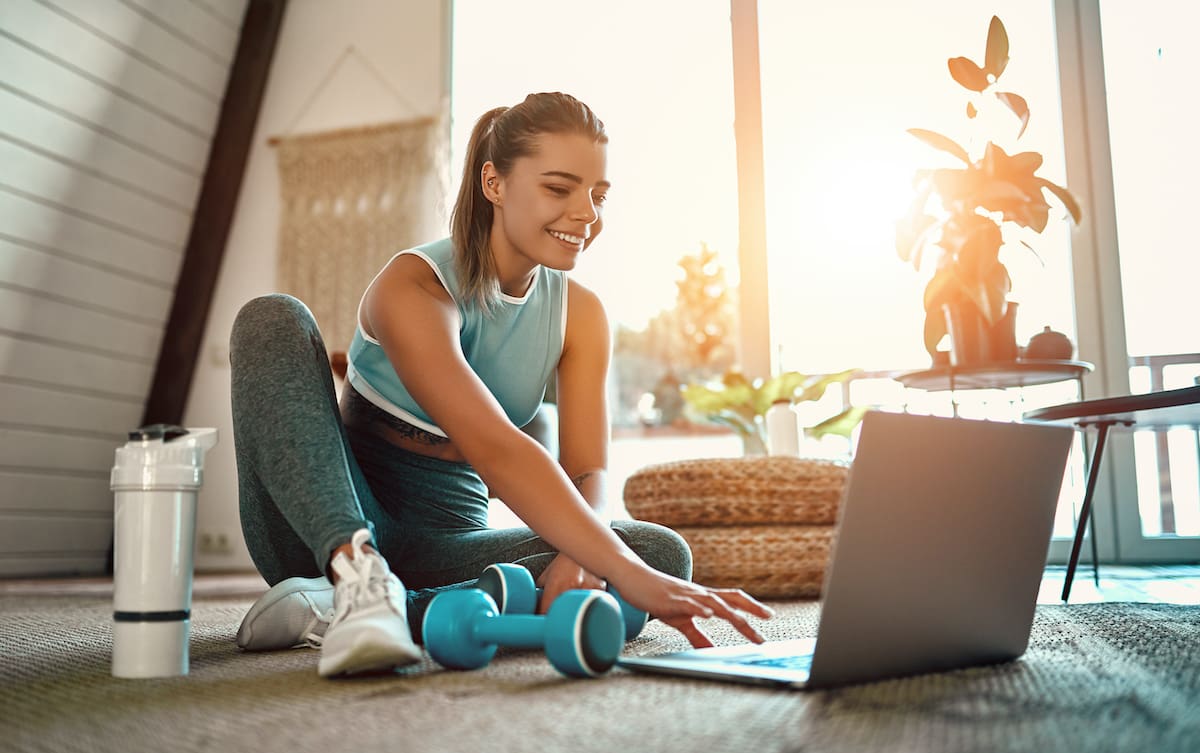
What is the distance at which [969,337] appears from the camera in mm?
2541

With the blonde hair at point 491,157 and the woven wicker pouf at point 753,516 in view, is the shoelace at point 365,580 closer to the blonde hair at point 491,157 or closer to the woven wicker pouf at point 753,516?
the blonde hair at point 491,157

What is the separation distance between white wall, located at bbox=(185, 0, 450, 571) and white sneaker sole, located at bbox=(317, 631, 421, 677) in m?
3.64

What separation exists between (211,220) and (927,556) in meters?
4.12

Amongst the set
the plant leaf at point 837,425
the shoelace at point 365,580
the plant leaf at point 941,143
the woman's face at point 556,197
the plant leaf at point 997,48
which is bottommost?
the shoelace at point 365,580

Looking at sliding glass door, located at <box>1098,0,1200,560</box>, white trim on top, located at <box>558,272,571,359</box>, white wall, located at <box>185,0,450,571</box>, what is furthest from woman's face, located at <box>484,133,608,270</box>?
white wall, located at <box>185,0,450,571</box>

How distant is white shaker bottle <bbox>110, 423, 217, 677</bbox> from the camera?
944 mm

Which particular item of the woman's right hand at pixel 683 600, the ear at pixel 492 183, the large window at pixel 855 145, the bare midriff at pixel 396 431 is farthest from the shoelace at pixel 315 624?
the large window at pixel 855 145

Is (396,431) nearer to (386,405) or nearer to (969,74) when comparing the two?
(386,405)

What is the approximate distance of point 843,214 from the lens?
3990 mm

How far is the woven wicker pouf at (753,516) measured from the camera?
2344 millimetres

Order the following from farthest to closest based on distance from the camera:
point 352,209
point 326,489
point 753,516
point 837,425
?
point 352,209 < point 837,425 < point 753,516 < point 326,489

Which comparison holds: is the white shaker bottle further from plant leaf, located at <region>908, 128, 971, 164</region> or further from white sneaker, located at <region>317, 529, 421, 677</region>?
plant leaf, located at <region>908, 128, 971, 164</region>

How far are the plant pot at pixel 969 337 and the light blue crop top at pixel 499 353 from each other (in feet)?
4.74

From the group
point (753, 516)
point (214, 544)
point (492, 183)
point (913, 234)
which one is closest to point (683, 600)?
point (492, 183)
